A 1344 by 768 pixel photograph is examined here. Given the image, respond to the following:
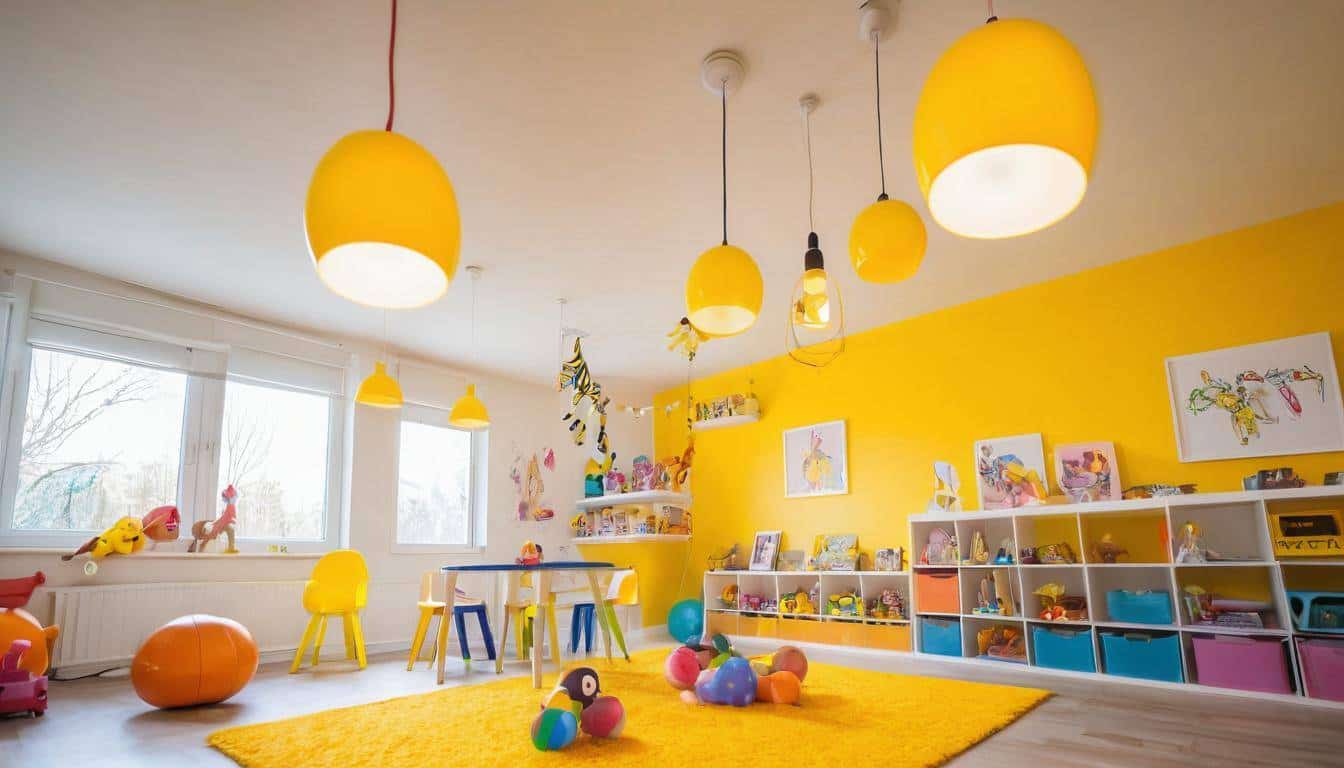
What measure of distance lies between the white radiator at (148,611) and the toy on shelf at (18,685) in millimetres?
1188

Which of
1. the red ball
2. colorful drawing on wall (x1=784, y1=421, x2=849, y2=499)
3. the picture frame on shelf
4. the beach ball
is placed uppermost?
colorful drawing on wall (x1=784, y1=421, x2=849, y2=499)

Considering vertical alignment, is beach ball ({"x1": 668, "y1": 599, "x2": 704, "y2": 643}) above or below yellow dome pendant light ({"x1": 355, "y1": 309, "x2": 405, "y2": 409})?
below

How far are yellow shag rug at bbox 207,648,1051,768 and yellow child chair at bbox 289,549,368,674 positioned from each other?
1.48m

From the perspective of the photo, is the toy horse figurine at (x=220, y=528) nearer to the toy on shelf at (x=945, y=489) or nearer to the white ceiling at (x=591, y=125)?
the white ceiling at (x=591, y=125)

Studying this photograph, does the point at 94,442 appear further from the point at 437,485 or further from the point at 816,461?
the point at 816,461

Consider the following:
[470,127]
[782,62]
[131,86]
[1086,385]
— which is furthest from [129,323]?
[1086,385]

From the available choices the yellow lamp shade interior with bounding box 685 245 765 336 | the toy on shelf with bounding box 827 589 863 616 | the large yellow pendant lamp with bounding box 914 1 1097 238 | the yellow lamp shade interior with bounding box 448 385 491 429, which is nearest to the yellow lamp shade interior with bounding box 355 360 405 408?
the yellow lamp shade interior with bounding box 448 385 491 429

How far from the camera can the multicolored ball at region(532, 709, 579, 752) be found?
2775mm

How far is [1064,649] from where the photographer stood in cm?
447

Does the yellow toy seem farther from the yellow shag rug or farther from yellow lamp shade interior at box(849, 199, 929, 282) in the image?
yellow lamp shade interior at box(849, 199, 929, 282)

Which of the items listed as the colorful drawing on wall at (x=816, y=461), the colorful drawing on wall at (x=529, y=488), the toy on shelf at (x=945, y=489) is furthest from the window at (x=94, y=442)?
the toy on shelf at (x=945, y=489)

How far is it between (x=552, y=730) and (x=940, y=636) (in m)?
3.34

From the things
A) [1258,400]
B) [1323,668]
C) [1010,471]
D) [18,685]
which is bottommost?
[1323,668]

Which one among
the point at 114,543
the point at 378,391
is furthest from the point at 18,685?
the point at 378,391
